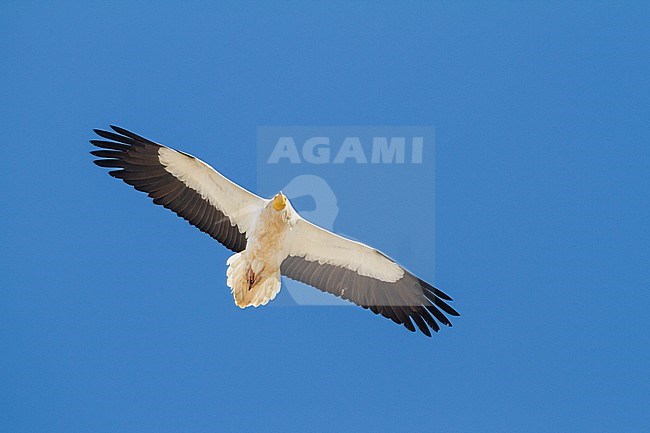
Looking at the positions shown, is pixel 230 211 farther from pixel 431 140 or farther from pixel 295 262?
pixel 431 140

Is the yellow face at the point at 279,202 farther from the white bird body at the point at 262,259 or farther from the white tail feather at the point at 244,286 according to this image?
the white tail feather at the point at 244,286

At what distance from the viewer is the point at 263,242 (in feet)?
60.2

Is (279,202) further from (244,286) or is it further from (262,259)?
(244,286)

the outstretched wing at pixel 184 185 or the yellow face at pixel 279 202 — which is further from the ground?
the outstretched wing at pixel 184 185

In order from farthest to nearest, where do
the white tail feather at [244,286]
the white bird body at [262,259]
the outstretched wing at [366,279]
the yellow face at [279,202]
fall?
the outstretched wing at [366,279]
the white tail feather at [244,286]
the white bird body at [262,259]
the yellow face at [279,202]

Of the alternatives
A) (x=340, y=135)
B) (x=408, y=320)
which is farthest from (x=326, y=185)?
(x=408, y=320)

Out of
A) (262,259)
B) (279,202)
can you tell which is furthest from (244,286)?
(279,202)

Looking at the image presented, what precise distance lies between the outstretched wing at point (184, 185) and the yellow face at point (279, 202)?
0.60 metres

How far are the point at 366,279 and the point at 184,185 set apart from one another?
7.88ft

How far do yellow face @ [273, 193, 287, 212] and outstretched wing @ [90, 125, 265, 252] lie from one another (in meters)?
0.60

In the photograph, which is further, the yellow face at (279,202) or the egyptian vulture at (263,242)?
the egyptian vulture at (263,242)

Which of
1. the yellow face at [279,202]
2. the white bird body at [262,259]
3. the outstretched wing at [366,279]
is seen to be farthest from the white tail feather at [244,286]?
the yellow face at [279,202]

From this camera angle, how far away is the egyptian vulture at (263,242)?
1842 centimetres

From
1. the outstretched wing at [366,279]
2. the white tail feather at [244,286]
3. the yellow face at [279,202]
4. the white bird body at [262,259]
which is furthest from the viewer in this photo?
the outstretched wing at [366,279]
